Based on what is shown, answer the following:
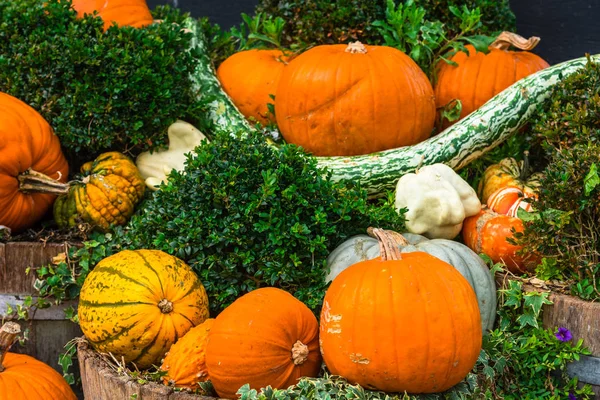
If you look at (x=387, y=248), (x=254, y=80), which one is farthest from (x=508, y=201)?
(x=254, y=80)

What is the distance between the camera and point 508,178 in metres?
3.88

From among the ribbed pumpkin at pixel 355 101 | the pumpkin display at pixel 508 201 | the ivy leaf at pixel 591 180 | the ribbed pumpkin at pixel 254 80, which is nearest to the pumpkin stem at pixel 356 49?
the ribbed pumpkin at pixel 355 101

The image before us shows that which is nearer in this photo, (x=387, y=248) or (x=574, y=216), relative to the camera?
(x=387, y=248)

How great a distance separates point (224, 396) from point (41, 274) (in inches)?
51.6

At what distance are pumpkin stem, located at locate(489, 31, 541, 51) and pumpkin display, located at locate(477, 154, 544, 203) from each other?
758mm

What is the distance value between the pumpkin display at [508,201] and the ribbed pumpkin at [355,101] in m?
0.57

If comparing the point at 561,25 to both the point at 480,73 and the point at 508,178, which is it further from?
the point at 508,178

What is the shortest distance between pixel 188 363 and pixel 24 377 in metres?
0.89

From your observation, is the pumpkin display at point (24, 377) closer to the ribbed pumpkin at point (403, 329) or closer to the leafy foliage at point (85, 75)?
the leafy foliage at point (85, 75)

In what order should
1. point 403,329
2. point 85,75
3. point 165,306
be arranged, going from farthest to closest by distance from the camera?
1. point 85,75
2. point 165,306
3. point 403,329

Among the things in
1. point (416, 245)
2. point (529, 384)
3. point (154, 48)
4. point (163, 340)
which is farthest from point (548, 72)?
point (163, 340)

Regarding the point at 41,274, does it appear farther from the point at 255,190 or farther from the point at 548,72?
the point at 548,72

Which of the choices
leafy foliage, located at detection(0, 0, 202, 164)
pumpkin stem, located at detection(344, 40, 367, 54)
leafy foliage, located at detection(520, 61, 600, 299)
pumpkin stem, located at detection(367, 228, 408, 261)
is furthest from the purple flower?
leafy foliage, located at detection(0, 0, 202, 164)

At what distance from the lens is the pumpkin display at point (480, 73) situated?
4.27 meters
